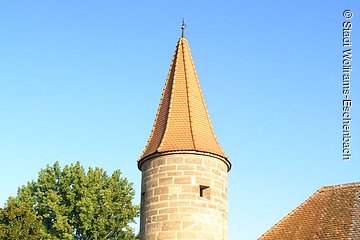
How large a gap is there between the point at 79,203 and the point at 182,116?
12.6 metres

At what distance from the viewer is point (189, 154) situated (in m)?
13.6

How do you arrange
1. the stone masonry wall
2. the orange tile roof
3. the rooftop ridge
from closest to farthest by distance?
the stone masonry wall
the orange tile roof
the rooftop ridge

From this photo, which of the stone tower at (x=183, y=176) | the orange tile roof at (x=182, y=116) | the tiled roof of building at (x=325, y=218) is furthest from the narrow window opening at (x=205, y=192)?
the tiled roof of building at (x=325, y=218)

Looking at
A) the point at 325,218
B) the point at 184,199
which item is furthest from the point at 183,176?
the point at 325,218

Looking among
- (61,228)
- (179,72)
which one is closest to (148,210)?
(179,72)

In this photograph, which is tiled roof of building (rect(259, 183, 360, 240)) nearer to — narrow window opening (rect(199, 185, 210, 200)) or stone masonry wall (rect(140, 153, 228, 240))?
stone masonry wall (rect(140, 153, 228, 240))

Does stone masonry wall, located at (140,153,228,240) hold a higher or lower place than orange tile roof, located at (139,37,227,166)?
lower

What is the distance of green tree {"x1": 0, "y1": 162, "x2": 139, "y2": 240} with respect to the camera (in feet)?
84.2

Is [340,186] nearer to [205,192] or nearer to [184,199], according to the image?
[205,192]

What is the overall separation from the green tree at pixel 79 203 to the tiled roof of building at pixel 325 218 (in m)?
10.6

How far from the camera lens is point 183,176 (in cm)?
1333

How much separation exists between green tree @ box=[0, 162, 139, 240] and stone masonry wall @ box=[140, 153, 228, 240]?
12220mm

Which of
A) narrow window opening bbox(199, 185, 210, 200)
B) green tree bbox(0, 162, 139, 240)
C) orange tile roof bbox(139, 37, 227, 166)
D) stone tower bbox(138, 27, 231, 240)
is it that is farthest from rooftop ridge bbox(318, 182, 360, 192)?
green tree bbox(0, 162, 139, 240)

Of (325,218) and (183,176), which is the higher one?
(183,176)
